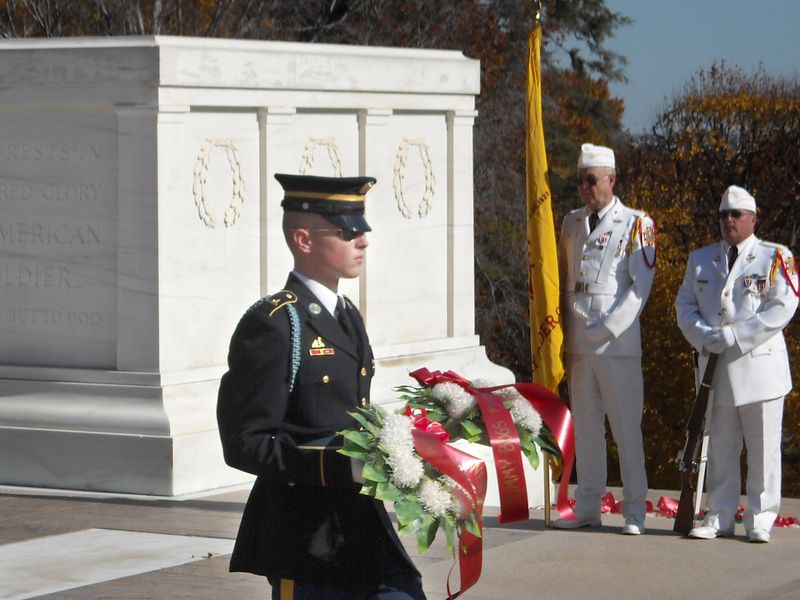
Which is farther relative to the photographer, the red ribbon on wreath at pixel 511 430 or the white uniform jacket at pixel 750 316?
the white uniform jacket at pixel 750 316

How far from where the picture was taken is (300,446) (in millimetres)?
3854

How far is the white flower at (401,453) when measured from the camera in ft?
12.1

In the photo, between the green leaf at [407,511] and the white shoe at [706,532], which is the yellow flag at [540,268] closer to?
the white shoe at [706,532]

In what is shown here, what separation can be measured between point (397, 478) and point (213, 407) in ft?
17.1

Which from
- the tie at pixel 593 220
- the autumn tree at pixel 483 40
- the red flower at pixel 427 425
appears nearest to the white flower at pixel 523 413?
the red flower at pixel 427 425

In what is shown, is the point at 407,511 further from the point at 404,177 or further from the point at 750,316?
the point at 404,177

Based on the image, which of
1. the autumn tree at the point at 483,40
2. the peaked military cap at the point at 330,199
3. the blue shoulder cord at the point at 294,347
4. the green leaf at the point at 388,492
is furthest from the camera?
the autumn tree at the point at 483,40

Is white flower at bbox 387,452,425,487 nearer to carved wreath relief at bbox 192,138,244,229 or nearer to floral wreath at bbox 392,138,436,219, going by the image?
carved wreath relief at bbox 192,138,244,229

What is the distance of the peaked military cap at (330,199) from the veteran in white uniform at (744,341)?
365 cm

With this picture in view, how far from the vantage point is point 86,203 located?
8930 millimetres

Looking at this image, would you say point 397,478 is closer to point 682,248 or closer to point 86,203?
point 86,203

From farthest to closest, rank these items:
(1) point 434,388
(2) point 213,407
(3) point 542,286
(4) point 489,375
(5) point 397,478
A: (4) point 489,375, (2) point 213,407, (3) point 542,286, (1) point 434,388, (5) point 397,478

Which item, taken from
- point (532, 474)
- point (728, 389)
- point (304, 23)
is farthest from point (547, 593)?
point (304, 23)

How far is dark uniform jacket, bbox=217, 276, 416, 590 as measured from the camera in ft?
12.5
